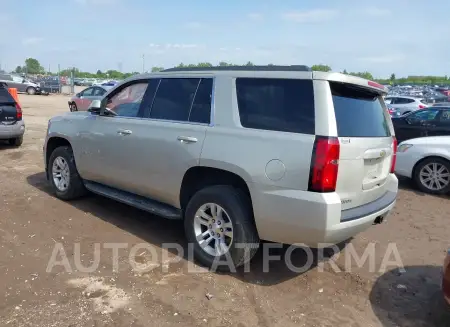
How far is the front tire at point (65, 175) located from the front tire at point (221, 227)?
7.26 feet

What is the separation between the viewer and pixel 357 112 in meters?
3.69

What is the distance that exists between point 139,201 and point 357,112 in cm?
256

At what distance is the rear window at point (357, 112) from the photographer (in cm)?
346

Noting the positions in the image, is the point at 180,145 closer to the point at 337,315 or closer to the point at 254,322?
the point at 254,322

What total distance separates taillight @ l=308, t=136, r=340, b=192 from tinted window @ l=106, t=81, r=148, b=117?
234 cm

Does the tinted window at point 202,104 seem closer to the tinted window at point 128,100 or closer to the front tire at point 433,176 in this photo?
the tinted window at point 128,100

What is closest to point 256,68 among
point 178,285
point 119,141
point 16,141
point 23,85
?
point 119,141

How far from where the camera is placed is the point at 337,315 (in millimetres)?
3293

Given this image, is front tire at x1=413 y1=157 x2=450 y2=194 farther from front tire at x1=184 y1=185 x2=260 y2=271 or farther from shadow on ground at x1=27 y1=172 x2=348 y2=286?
front tire at x1=184 y1=185 x2=260 y2=271

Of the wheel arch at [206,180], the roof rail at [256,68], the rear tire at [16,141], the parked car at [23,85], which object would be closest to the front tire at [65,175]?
the wheel arch at [206,180]

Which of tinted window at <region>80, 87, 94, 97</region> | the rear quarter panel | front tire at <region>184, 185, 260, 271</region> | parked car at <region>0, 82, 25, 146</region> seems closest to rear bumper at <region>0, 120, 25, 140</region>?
parked car at <region>0, 82, 25, 146</region>

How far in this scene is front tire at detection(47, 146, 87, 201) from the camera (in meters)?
5.55

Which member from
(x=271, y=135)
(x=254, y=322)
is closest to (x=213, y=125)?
(x=271, y=135)

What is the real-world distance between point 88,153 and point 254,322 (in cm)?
319
